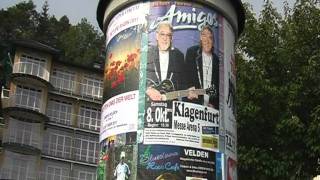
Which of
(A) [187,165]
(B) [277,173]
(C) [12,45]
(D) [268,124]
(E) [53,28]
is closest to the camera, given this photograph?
(A) [187,165]

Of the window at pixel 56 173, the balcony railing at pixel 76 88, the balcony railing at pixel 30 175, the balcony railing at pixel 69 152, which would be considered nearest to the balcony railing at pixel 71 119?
the balcony railing at pixel 76 88

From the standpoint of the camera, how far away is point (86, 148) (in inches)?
2447

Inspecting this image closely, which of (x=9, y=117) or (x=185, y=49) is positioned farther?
(x=9, y=117)

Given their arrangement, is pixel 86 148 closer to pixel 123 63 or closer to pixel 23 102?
pixel 23 102

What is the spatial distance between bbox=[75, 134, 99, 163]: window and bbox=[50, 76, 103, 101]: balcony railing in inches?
171

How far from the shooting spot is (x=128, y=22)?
16078 millimetres

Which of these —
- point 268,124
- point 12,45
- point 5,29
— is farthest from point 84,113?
point 268,124

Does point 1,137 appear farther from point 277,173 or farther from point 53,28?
point 277,173

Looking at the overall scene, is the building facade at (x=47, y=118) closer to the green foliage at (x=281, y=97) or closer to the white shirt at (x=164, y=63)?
the green foliage at (x=281, y=97)

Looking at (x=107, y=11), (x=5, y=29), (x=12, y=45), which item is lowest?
(x=107, y=11)

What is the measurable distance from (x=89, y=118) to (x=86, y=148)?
3.28 m

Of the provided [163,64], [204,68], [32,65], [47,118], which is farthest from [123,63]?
[32,65]

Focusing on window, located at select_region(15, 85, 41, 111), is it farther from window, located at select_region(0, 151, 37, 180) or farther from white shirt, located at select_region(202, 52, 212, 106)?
white shirt, located at select_region(202, 52, 212, 106)

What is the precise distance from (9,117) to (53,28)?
3057 cm
